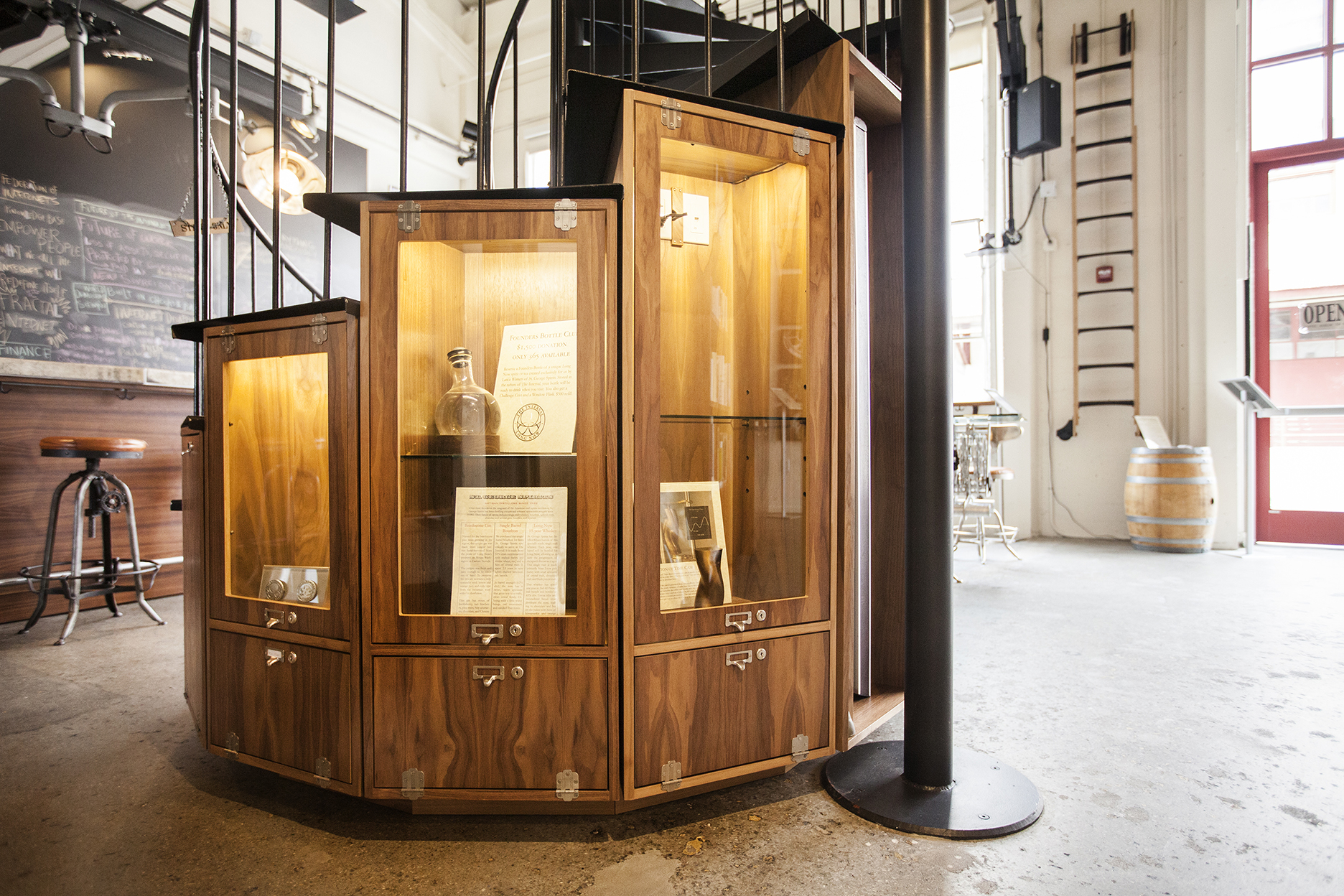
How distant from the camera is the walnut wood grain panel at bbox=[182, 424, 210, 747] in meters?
1.73

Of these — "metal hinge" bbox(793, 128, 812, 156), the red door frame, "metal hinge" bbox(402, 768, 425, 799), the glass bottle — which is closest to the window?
the red door frame

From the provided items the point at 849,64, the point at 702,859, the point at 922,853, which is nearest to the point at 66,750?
the point at 702,859

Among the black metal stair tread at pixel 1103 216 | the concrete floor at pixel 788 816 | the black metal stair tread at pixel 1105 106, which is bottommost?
the concrete floor at pixel 788 816

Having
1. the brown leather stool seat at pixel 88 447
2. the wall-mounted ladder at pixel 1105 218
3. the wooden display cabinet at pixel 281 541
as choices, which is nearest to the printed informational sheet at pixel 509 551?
the wooden display cabinet at pixel 281 541

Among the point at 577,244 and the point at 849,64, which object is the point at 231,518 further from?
the point at 849,64

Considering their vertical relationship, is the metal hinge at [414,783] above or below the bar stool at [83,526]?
below

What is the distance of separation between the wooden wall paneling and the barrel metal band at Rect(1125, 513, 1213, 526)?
20.1ft

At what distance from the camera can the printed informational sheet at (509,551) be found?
146 cm

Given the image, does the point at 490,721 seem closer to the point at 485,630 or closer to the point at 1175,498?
the point at 485,630

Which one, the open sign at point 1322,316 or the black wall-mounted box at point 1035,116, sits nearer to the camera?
the open sign at point 1322,316

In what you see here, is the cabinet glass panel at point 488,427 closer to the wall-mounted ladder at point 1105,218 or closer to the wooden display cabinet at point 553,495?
the wooden display cabinet at point 553,495

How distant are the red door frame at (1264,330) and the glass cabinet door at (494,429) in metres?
6.11

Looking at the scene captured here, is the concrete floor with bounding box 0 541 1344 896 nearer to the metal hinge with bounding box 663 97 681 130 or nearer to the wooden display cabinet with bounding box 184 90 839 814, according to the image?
the wooden display cabinet with bounding box 184 90 839 814

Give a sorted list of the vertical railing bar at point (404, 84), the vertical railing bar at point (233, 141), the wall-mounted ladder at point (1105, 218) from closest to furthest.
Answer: the vertical railing bar at point (404, 84)
the vertical railing bar at point (233, 141)
the wall-mounted ladder at point (1105, 218)
